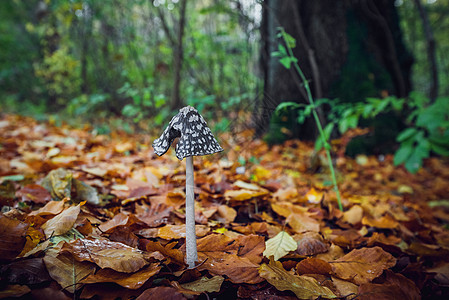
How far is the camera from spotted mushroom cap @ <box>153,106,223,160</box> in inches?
43.8

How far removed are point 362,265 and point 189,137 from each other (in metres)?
1.17

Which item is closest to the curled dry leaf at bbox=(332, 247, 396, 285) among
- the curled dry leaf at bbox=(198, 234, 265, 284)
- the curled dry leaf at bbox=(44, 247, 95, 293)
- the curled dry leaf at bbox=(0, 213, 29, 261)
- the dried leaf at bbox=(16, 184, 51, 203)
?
the curled dry leaf at bbox=(198, 234, 265, 284)

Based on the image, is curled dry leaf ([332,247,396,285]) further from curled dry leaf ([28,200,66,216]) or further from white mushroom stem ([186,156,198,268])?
curled dry leaf ([28,200,66,216])

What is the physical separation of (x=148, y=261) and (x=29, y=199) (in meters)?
1.03

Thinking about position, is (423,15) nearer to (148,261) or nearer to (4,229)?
(148,261)

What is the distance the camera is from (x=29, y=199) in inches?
67.0

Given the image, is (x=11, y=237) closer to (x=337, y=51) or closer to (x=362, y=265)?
(x=362, y=265)

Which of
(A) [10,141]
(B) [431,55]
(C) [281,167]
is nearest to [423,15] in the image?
(B) [431,55]

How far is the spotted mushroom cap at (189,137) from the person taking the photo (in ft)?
3.65

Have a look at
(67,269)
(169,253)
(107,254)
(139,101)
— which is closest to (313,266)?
(169,253)

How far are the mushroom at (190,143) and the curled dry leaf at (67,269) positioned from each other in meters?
0.43

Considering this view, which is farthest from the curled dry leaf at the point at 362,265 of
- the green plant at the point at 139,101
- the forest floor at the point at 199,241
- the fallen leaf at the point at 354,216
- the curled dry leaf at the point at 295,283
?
the green plant at the point at 139,101

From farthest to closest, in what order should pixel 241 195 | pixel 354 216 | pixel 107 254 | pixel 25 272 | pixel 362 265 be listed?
pixel 354 216, pixel 241 195, pixel 362 265, pixel 107 254, pixel 25 272

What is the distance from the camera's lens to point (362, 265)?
1.46 m
